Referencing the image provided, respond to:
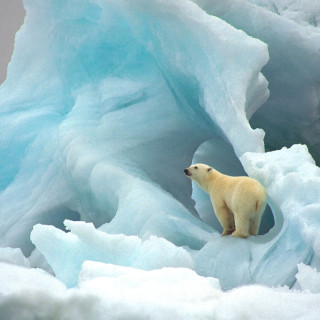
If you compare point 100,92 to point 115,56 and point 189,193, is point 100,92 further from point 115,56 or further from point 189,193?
point 189,193

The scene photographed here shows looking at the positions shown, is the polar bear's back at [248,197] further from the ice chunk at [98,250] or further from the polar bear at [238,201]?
the ice chunk at [98,250]

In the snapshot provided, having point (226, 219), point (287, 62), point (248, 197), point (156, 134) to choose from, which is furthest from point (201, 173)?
point (287, 62)

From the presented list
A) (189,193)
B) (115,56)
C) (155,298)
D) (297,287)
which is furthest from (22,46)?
(155,298)

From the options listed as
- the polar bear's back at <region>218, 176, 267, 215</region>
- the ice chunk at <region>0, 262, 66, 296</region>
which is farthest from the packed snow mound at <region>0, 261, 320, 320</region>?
the polar bear's back at <region>218, 176, 267, 215</region>

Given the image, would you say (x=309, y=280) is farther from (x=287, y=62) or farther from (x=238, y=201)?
(x=287, y=62)

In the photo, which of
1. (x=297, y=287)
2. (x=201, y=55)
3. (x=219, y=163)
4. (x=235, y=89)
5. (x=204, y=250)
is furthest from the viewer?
(x=219, y=163)

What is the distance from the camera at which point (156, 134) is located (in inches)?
96.0

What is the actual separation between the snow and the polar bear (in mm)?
39

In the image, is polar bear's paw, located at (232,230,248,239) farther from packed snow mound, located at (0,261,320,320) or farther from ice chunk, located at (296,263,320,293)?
packed snow mound, located at (0,261,320,320)

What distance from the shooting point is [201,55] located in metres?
2.23

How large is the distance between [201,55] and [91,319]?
1.47 metres

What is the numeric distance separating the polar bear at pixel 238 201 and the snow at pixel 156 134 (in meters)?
0.04

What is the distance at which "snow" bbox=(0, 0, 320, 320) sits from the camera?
5.27 feet

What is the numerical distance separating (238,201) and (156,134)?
0.78 meters
